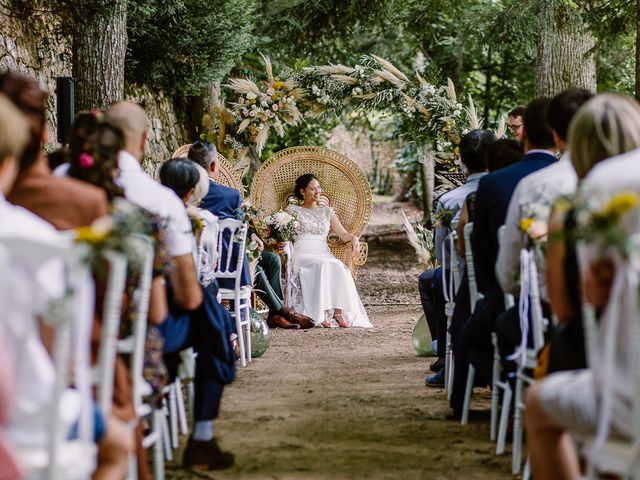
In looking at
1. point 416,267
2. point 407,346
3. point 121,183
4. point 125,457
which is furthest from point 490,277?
point 416,267

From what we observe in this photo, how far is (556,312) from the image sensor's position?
285 centimetres

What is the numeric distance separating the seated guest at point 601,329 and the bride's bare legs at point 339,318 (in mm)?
6423

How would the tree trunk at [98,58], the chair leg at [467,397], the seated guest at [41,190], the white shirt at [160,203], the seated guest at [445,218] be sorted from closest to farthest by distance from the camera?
Answer: the seated guest at [41,190], the white shirt at [160,203], the chair leg at [467,397], the seated guest at [445,218], the tree trunk at [98,58]

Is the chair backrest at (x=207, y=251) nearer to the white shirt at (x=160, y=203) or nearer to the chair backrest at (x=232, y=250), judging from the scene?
the chair backrest at (x=232, y=250)

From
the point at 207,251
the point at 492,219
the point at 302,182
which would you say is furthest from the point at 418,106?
the point at 492,219

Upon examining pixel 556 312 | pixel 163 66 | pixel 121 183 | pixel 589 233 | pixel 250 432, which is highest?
pixel 163 66

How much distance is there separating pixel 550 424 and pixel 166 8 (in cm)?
814

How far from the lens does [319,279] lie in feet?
30.2

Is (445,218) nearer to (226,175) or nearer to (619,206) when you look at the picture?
(619,206)

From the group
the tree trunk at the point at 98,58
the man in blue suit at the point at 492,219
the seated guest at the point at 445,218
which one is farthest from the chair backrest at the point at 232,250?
the man in blue suit at the point at 492,219

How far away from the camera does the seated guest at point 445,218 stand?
5.36 m

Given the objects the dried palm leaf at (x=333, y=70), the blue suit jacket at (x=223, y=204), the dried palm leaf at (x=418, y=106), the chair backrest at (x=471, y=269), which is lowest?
the chair backrest at (x=471, y=269)

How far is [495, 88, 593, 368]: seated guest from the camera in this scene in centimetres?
353

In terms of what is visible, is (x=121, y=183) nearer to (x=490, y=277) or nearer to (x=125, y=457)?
(x=125, y=457)
